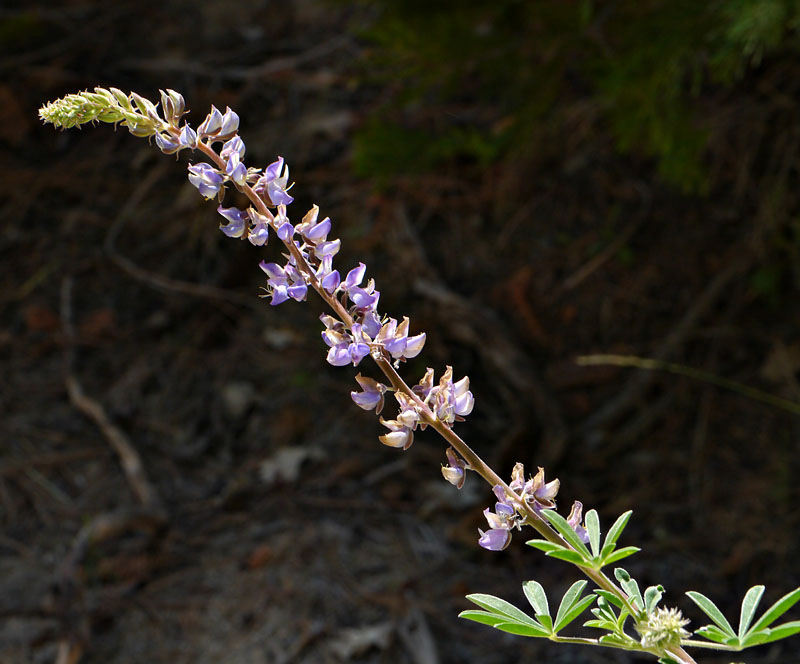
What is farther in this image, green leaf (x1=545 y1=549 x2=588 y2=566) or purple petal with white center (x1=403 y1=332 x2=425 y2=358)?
purple petal with white center (x1=403 y1=332 x2=425 y2=358)

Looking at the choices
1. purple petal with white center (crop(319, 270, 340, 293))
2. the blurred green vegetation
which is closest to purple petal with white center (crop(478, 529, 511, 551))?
purple petal with white center (crop(319, 270, 340, 293))

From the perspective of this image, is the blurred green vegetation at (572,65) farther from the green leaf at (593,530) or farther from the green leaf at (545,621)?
the green leaf at (545,621)

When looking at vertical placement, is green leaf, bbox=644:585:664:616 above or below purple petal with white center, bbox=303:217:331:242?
below

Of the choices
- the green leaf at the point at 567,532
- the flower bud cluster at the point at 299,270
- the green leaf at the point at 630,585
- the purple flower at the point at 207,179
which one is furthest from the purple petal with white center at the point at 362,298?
the green leaf at the point at 630,585

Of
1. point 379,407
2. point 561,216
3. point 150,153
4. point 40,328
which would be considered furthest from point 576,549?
point 150,153

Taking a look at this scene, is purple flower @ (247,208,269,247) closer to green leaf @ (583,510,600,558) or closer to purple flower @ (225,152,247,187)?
purple flower @ (225,152,247,187)

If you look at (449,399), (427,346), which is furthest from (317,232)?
(427,346)
